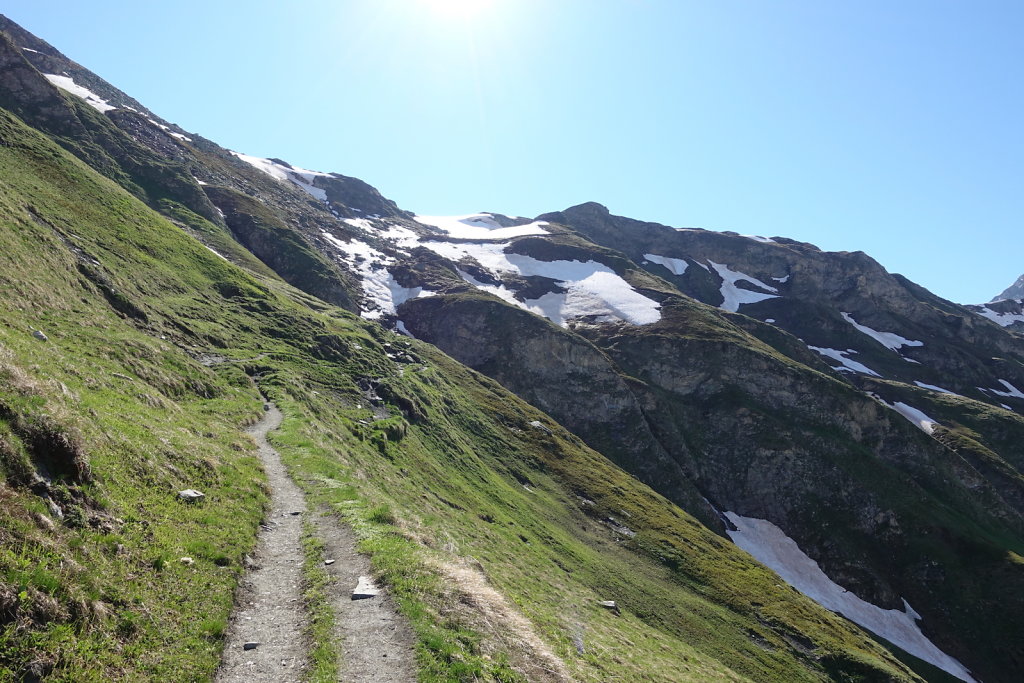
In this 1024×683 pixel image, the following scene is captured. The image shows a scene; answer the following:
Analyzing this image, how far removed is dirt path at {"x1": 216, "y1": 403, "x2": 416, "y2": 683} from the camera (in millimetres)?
10953

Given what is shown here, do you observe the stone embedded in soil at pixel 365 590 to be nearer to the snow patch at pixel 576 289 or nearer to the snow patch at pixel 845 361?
the snow patch at pixel 576 289

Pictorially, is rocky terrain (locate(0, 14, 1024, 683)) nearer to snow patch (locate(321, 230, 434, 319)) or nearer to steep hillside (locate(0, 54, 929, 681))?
steep hillside (locate(0, 54, 929, 681))

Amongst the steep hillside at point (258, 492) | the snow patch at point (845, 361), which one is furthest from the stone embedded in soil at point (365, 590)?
the snow patch at point (845, 361)

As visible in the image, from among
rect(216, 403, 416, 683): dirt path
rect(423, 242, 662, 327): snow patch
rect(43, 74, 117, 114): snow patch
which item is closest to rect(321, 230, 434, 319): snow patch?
rect(423, 242, 662, 327): snow patch

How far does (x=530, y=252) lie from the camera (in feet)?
642

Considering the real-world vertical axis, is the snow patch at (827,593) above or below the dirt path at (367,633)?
below

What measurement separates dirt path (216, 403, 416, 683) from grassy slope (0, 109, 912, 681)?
1.81ft

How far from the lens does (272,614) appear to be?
13180 millimetres

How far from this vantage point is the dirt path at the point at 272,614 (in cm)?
1078

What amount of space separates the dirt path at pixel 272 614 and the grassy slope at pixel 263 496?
0.59 meters

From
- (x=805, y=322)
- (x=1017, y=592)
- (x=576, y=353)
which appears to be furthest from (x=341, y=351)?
(x=805, y=322)

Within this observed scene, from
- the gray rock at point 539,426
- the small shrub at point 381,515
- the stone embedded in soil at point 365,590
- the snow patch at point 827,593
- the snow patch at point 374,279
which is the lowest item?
the snow patch at point 827,593

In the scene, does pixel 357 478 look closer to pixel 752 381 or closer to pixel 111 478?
pixel 111 478

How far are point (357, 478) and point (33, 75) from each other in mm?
126185
